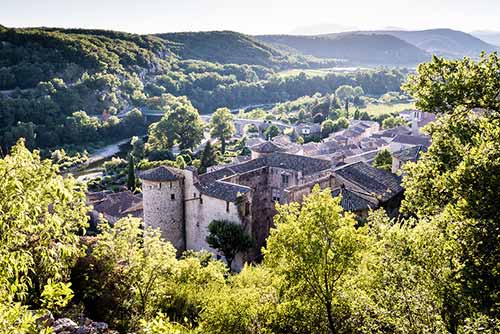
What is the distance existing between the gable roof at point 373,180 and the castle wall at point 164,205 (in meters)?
12.9

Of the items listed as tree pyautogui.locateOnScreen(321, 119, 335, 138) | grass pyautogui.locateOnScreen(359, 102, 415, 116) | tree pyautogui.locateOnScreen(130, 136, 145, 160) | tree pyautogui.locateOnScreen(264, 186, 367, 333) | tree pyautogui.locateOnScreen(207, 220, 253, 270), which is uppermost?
tree pyautogui.locateOnScreen(264, 186, 367, 333)

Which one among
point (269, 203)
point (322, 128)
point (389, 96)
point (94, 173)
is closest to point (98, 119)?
point (94, 173)

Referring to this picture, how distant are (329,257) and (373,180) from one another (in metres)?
24.5

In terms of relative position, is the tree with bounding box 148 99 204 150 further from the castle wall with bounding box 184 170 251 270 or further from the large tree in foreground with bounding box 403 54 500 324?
the large tree in foreground with bounding box 403 54 500 324

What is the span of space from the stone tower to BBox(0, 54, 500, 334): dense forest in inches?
529

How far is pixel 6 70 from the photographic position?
121 metres

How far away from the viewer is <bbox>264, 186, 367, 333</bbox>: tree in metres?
14.6

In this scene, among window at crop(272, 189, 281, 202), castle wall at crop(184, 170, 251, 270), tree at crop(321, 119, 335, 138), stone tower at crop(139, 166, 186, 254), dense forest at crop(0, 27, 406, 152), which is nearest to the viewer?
castle wall at crop(184, 170, 251, 270)

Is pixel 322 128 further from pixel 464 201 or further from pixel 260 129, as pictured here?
pixel 464 201

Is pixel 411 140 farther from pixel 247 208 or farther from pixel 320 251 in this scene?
pixel 320 251

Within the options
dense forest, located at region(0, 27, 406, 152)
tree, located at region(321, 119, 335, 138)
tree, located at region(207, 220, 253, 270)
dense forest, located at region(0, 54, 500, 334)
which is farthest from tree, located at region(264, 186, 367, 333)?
tree, located at region(321, 119, 335, 138)

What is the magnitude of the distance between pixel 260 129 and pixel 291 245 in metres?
103

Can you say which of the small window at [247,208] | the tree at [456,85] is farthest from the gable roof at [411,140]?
the tree at [456,85]

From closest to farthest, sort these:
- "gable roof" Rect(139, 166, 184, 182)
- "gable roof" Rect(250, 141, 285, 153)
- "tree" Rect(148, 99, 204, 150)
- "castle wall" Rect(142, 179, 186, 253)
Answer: "gable roof" Rect(139, 166, 184, 182) → "castle wall" Rect(142, 179, 186, 253) → "gable roof" Rect(250, 141, 285, 153) → "tree" Rect(148, 99, 204, 150)
